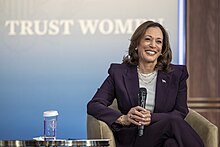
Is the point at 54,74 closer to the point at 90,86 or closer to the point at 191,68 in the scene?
the point at 90,86

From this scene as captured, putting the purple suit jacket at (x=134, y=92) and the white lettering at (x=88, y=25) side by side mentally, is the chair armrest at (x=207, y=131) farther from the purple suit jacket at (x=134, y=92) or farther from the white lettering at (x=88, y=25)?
the white lettering at (x=88, y=25)

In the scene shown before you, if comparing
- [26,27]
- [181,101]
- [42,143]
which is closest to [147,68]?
[181,101]

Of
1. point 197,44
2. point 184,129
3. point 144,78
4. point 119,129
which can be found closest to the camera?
point 184,129

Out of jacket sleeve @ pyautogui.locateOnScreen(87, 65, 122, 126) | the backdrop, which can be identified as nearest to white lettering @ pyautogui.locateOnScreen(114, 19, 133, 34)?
the backdrop

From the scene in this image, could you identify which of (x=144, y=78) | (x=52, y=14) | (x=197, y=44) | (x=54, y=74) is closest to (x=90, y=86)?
(x=54, y=74)

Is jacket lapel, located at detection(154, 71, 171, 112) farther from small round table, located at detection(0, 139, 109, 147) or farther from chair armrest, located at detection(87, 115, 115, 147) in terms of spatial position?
small round table, located at detection(0, 139, 109, 147)

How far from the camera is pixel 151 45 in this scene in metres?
3.24

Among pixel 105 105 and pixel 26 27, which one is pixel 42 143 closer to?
pixel 105 105

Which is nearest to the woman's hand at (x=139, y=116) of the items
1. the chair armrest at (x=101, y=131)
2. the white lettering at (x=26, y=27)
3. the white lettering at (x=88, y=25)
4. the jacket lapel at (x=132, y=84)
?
the chair armrest at (x=101, y=131)

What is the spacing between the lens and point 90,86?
477cm

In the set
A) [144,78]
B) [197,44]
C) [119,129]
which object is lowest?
[119,129]

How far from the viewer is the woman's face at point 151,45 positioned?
3.25 meters

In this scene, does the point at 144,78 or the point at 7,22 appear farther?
the point at 7,22

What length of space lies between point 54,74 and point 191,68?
1.28m
